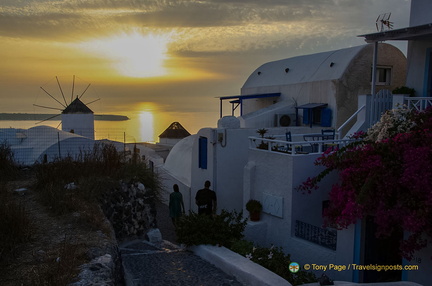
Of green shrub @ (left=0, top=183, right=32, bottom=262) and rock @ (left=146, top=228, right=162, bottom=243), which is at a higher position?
green shrub @ (left=0, top=183, right=32, bottom=262)

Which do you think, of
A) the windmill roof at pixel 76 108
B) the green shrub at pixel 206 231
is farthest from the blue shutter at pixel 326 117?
the windmill roof at pixel 76 108

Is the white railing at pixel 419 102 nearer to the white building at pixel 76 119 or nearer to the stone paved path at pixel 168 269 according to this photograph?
the stone paved path at pixel 168 269

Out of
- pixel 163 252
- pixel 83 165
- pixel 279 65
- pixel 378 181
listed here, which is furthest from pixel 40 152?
pixel 378 181

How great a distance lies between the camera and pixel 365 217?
8.38m

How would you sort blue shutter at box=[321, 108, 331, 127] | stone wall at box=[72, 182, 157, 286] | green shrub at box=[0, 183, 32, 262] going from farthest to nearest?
blue shutter at box=[321, 108, 331, 127] → stone wall at box=[72, 182, 157, 286] → green shrub at box=[0, 183, 32, 262]

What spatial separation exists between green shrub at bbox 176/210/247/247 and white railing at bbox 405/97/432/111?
19.4 ft

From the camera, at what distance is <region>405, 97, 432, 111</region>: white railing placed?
34.3ft

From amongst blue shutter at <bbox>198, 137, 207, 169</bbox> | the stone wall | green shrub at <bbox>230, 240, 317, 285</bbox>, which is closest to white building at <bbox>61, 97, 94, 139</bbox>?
blue shutter at <bbox>198, 137, 207, 169</bbox>

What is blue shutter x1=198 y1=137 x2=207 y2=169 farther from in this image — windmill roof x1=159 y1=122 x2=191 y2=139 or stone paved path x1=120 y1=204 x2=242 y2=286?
windmill roof x1=159 y1=122 x2=191 y2=139

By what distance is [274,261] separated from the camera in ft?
25.0

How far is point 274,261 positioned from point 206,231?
5.86ft

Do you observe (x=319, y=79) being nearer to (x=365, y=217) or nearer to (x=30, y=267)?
(x=365, y=217)

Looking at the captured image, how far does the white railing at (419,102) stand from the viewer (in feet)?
34.3

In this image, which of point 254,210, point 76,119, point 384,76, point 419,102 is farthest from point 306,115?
point 76,119
